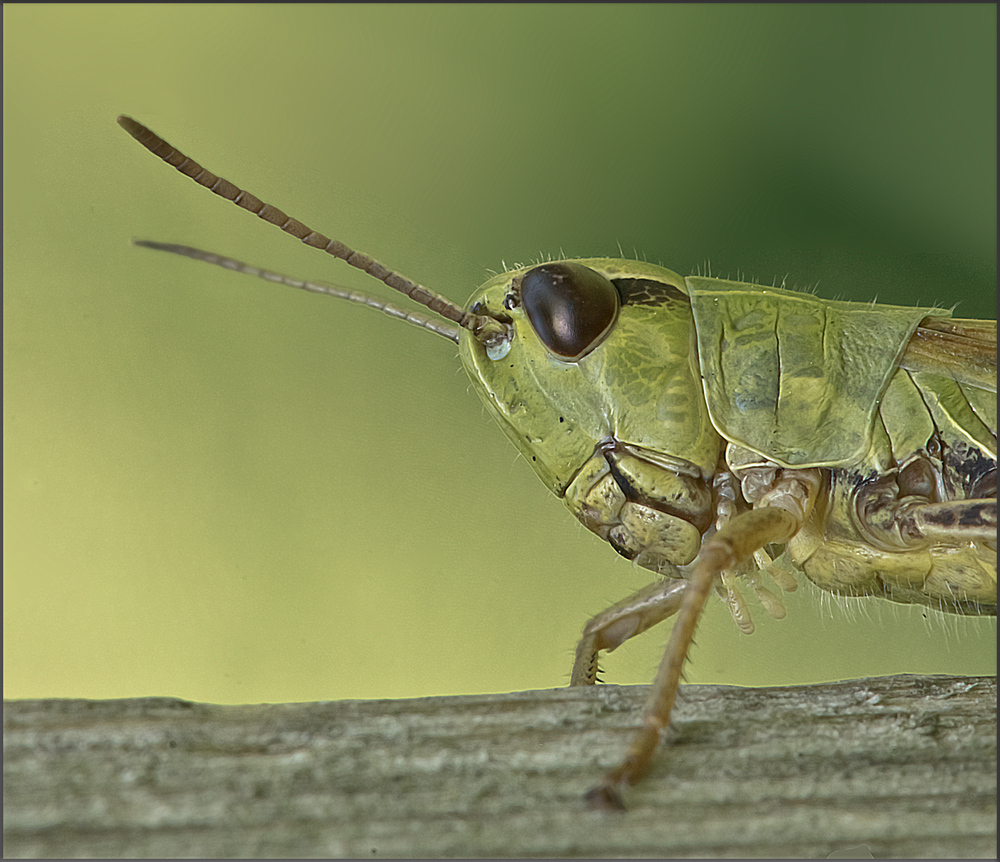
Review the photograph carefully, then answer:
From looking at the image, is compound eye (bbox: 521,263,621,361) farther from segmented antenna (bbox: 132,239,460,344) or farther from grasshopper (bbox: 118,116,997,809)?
segmented antenna (bbox: 132,239,460,344)

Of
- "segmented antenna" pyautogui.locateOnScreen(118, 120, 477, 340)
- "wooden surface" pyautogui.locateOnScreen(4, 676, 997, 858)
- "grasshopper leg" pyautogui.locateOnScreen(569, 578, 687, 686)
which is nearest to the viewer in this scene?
"wooden surface" pyautogui.locateOnScreen(4, 676, 997, 858)

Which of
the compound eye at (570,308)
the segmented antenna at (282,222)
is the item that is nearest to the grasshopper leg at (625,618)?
the compound eye at (570,308)

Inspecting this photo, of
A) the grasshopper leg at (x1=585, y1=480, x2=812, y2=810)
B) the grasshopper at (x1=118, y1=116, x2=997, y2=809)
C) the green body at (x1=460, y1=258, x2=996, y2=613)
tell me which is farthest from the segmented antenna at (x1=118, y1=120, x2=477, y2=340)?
the grasshopper leg at (x1=585, y1=480, x2=812, y2=810)

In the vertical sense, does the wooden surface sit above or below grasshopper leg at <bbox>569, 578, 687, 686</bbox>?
below

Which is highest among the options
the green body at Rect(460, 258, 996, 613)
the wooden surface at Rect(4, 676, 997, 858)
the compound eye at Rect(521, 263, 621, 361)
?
the compound eye at Rect(521, 263, 621, 361)

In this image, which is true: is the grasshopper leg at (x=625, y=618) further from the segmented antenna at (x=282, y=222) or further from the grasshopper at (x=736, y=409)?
the segmented antenna at (x=282, y=222)

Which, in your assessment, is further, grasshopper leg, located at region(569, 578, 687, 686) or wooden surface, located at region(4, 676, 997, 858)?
grasshopper leg, located at region(569, 578, 687, 686)

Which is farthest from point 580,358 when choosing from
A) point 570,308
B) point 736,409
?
point 736,409

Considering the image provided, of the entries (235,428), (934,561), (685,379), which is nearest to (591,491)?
(685,379)
